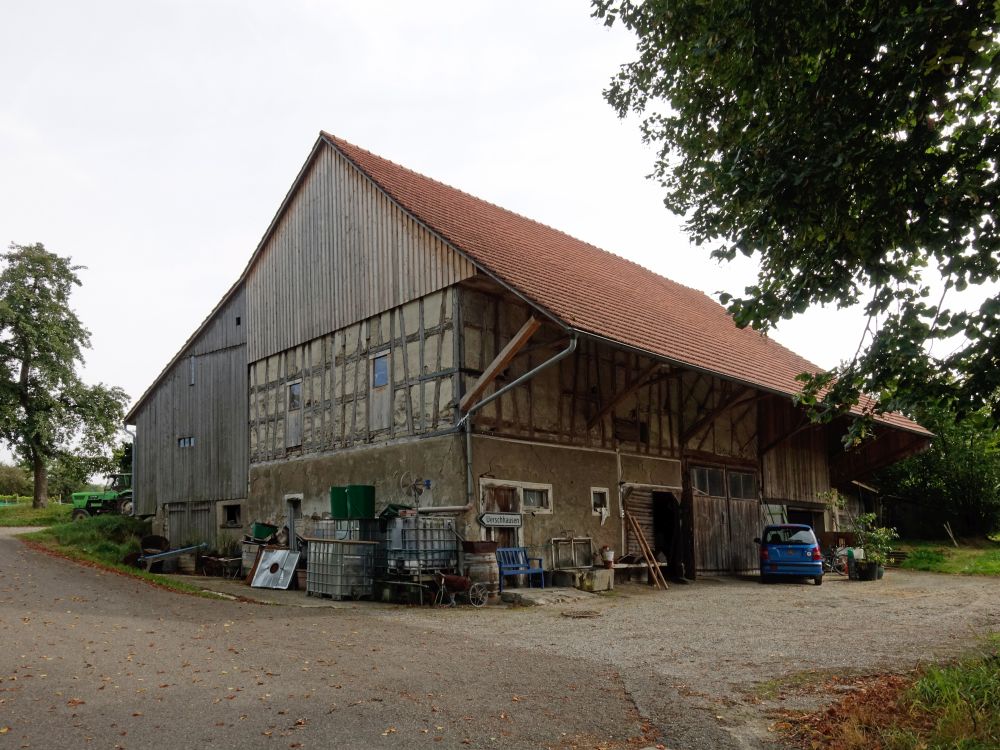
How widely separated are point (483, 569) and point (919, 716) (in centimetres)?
937

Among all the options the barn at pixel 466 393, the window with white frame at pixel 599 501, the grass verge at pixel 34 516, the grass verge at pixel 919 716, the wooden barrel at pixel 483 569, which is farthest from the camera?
the grass verge at pixel 34 516

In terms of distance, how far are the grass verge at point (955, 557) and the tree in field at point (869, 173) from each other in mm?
17809

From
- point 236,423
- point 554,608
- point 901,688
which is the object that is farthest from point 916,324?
point 236,423

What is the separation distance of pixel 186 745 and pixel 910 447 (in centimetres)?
2379

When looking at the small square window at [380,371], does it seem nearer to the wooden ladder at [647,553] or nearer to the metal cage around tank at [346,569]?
the metal cage around tank at [346,569]

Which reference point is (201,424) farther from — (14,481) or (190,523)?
(14,481)

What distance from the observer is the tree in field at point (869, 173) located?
244 inches

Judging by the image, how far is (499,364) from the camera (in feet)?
49.4

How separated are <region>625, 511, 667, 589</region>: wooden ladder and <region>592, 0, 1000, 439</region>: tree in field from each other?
1118cm

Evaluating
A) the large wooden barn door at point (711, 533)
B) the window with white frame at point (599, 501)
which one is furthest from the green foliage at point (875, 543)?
the window with white frame at point (599, 501)

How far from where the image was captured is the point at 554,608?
13.8 m

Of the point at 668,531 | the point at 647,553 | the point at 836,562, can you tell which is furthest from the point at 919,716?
the point at 836,562

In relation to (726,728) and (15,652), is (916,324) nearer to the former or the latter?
(726,728)

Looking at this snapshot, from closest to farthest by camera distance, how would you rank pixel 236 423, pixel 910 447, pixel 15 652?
pixel 15 652
pixel 236 423
pixel 910 447
